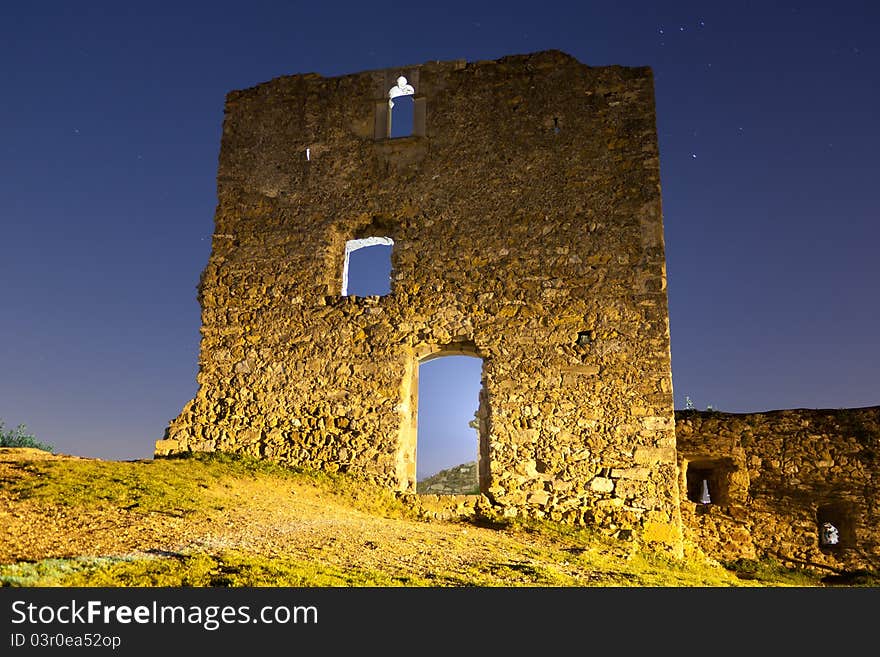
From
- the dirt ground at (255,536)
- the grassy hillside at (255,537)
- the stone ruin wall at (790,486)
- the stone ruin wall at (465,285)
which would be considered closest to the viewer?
the grassy hillside at (255,537)

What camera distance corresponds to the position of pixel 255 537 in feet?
15.6

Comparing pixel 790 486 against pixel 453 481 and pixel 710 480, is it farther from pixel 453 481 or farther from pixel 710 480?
pixel 453 481

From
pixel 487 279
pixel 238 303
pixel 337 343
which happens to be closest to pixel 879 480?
pixel 487 279

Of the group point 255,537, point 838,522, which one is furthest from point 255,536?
point 838,522

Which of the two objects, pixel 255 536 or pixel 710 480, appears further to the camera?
pixel 710 480

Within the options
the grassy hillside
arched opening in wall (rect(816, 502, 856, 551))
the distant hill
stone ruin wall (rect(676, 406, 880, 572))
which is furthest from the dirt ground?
the distant hill

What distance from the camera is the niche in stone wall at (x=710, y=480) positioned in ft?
33.9

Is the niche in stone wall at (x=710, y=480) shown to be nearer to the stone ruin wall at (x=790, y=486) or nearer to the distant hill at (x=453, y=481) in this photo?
the stone ruin wall at (x=790, y=486)

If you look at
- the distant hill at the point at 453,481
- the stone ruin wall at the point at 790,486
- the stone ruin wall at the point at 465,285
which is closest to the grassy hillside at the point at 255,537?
the stone ruin wall at the point at 465,285

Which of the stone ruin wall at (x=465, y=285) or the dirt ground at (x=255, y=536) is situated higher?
the stone ruin wall at (x=465, y=285)

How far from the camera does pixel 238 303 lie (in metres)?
9.23

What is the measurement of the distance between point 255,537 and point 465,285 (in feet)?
15.5

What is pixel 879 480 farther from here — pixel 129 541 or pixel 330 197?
pixel 129 541

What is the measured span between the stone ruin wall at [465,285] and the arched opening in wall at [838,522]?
4.12 metres
